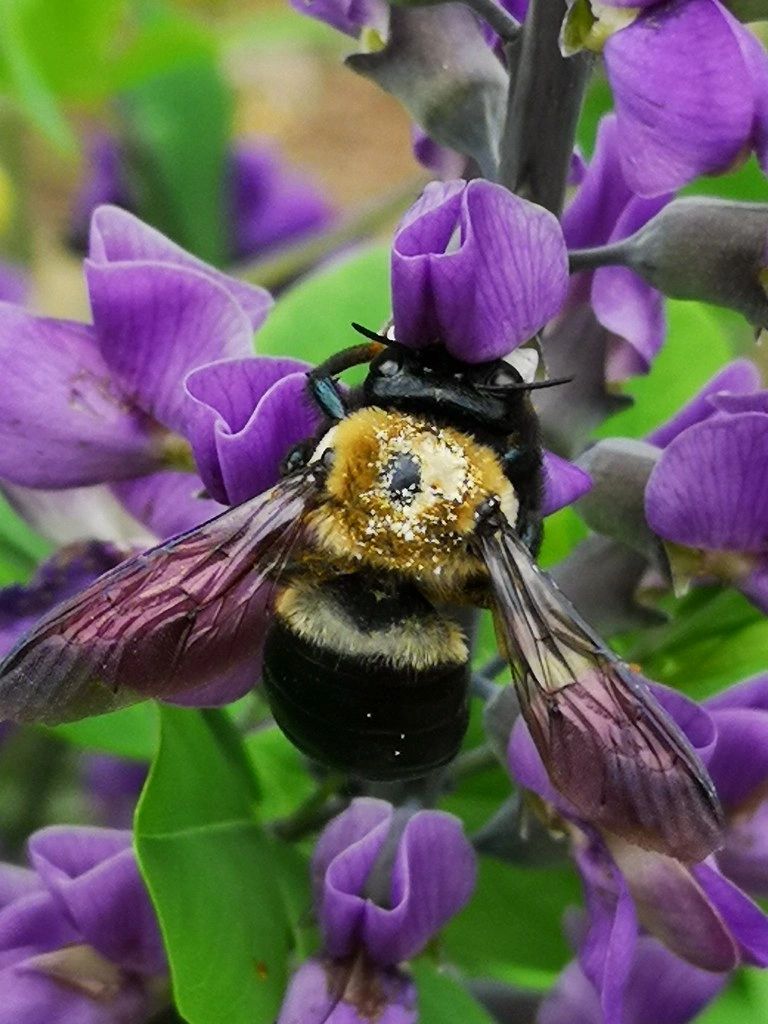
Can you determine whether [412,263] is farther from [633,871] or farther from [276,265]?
[276,265]

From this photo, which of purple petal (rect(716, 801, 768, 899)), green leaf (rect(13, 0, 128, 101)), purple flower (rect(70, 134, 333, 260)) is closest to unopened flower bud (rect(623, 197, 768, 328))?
purple petal (rect(716, 801, 768, 899))

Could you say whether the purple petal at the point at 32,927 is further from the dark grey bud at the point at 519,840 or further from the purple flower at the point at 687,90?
the purple flower at the point at 687,90

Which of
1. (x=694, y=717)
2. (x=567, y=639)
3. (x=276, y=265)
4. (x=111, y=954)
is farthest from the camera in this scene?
(x=276, y=265)

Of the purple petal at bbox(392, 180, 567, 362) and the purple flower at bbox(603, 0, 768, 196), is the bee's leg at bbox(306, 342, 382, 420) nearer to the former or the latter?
the purple petal at bbox(392, 180, 567, 362)

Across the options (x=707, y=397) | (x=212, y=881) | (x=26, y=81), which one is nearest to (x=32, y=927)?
(x=212, y=881)

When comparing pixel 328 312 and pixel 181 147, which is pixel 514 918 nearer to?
pixel 328 312

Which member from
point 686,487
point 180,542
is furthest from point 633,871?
point 180,542
